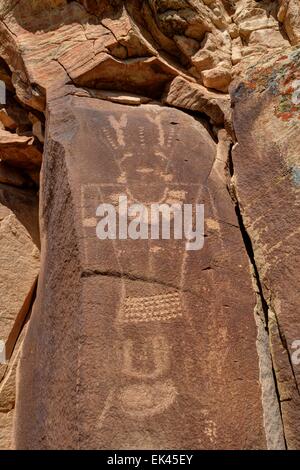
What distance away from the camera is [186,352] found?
285cm

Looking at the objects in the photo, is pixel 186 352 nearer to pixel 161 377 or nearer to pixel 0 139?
pixel 161 377

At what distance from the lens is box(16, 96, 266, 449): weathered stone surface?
8.73 feet

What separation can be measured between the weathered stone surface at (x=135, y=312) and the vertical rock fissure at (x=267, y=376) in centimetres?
4

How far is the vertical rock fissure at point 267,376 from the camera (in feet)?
9.03

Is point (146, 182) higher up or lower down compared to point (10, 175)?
higher up

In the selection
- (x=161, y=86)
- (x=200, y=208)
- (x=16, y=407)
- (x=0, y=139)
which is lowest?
(x=16, y=407)

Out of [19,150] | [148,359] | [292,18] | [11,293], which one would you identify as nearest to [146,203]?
[148,359]

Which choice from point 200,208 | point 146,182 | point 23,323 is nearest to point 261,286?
point 200,208

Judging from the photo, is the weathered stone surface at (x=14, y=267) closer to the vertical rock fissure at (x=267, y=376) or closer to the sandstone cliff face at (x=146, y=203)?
the sandstone cliff face at (x=146, y=203)

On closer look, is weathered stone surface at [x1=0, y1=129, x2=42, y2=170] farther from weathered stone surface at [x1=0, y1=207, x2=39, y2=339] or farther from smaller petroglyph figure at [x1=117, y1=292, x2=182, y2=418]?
smaller petroglyph figure at [x1=117, y1=292, x2=182, y2=418]

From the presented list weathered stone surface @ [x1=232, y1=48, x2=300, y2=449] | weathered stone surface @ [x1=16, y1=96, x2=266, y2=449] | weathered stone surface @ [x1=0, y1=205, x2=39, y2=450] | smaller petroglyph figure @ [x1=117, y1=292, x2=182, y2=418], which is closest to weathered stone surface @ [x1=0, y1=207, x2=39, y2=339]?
weathered stone surface @ [x1=0, y1=205, x2=39, y2=450]

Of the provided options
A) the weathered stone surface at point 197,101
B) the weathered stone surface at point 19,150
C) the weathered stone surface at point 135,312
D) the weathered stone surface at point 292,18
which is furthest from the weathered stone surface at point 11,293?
the weathered stone surface at point 292,18

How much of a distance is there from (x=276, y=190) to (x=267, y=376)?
39.6 inches

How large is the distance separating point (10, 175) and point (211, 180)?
1872 mm
